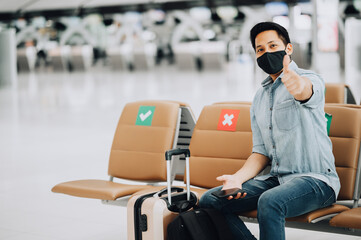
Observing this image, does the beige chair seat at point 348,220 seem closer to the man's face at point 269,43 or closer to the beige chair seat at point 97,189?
the man's face at point 269,43

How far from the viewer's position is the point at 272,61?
Answer: 9.21 ft

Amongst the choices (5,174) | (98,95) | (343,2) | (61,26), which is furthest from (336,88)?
(61,26)

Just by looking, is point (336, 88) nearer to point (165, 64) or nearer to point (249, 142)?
point (249, 142)

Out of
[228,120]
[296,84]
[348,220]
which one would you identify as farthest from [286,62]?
[228,120]

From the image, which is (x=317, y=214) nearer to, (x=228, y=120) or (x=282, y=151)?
(x=282, y=151)

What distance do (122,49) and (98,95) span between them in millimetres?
15412

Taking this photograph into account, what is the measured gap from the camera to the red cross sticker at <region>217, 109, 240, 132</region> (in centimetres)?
347

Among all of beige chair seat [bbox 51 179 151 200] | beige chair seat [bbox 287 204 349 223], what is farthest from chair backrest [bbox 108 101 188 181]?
beige chair seat [bbox 287 204 349 223]

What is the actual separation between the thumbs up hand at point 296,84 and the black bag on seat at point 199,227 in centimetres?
69

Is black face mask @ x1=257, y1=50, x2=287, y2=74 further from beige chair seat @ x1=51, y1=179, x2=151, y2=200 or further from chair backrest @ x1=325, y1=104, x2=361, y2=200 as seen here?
beige chair seat @ x1=51, y1=179, x2=151, y2=200

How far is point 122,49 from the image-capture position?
1184 inches

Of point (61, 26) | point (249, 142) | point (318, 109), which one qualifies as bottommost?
point (249, 142)

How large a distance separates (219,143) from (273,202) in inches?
37.9

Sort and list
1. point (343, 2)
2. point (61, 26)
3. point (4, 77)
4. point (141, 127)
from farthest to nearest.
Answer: point (61, 26)
point (343, 2)
point (4, 77)
point (141, 127)
